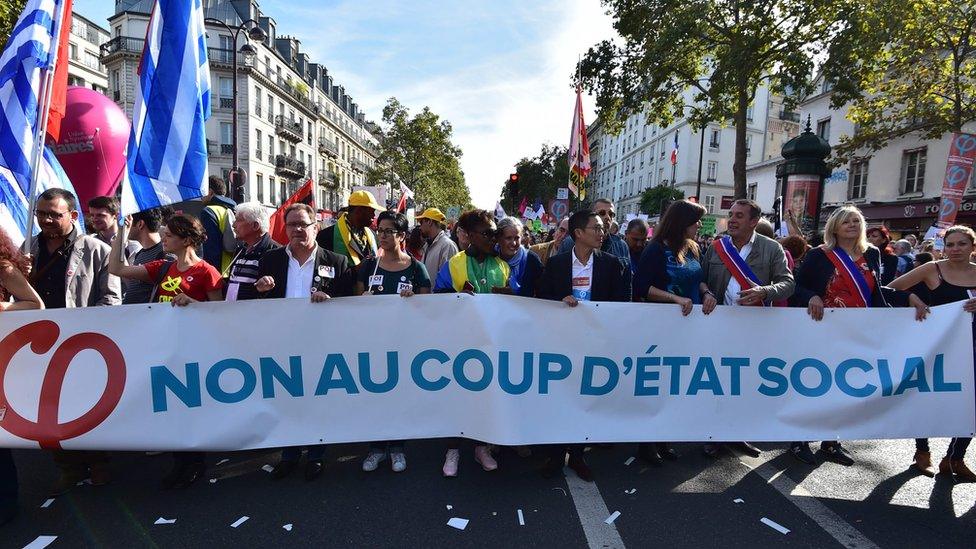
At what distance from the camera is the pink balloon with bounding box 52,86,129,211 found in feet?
23.7

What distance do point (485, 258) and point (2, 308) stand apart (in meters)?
2.91

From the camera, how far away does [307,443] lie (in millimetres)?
3430

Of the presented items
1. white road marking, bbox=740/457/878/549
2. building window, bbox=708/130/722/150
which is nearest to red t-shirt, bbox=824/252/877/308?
white road marking, bbox=740/457/878/549

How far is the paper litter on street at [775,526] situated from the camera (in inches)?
119

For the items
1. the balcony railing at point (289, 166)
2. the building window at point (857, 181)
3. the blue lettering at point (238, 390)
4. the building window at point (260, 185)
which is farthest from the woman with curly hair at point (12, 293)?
the balcony railing at point (289, 166)

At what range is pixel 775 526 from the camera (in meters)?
3.08

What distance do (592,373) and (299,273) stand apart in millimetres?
2124

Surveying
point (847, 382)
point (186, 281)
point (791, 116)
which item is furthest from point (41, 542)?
point (791, 116)

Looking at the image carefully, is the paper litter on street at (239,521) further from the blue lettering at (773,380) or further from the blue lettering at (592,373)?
the blue lettering at (773,380)

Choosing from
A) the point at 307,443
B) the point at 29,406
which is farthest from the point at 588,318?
the point at 29,406

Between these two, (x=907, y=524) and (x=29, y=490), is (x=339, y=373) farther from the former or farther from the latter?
(x=907, y=524)

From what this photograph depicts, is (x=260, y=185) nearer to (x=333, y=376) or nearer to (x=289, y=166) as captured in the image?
(x=289, y=166)

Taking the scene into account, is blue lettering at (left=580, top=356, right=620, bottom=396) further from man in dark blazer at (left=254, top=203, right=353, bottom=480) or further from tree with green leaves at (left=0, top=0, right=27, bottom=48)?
tree with green leaves at (left=0, top=0, right=27, bottom=48)

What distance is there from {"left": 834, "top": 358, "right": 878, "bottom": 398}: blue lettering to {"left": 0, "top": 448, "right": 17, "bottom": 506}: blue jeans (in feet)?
16.6
